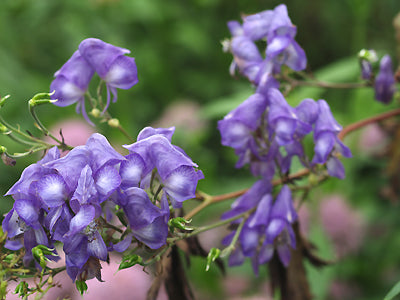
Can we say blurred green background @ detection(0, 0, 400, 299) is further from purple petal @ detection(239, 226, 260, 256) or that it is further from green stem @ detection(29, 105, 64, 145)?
green stem @ detection(29, 105, 64, 145)

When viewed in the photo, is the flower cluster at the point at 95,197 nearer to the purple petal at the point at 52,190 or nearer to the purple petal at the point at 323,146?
the purple petal at the point at 52,190

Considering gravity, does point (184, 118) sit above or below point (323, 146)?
below

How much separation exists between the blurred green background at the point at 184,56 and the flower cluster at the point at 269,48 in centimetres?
71

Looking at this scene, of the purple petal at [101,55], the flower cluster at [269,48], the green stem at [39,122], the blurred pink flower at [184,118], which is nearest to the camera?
the green stem at [39,122]

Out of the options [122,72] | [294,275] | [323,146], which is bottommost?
[294,275]

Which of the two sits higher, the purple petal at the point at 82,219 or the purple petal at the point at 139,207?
the purple petal at the point at 82,219

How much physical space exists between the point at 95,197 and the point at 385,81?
29.6 inches

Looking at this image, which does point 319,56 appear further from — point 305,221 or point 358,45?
point 305,221

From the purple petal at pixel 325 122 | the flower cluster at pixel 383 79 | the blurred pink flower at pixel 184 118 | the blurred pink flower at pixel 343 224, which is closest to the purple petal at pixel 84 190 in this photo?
the purple petal at pixel 325 122

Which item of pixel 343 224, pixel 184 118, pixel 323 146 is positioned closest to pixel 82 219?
pixel 323 146

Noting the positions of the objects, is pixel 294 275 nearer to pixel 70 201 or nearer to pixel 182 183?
pixel 182 183

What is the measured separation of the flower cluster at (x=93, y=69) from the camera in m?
0.89

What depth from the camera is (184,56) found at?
262cm

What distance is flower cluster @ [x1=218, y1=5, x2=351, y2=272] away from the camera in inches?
36.7
